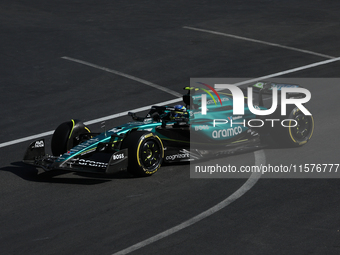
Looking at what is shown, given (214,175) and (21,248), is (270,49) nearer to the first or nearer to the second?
(214,175)

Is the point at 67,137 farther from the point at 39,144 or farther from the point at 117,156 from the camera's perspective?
the point at 117,156

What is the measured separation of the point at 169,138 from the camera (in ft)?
40.2

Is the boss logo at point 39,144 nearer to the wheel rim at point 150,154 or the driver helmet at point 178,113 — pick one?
the wheel rim at point 150,154

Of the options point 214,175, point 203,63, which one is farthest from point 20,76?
point 214,175

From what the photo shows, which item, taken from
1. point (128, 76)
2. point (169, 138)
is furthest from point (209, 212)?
point (128, 76)

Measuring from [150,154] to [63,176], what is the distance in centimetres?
190

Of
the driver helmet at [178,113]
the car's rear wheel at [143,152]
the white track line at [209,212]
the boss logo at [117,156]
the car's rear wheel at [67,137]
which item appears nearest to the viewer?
the white track line at [209,212]

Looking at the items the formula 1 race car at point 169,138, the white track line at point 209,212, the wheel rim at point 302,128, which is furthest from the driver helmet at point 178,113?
the wheel rim at point 302,128

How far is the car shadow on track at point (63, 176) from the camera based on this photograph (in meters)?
11.5

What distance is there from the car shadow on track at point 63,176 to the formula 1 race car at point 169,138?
355mm

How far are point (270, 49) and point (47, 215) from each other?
14.7 meters

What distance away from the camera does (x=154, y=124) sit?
40.0 ft

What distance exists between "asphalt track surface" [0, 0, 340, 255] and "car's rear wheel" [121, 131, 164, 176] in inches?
10.7

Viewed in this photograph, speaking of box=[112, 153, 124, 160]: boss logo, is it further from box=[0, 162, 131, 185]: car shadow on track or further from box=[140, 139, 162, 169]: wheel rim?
box=[0, 162, 131, 185]: car shadow on track
